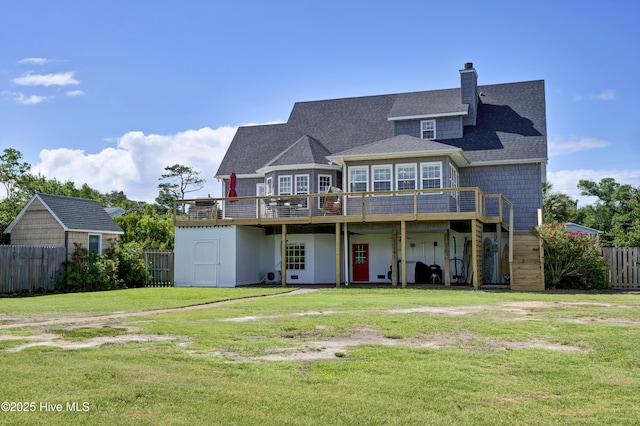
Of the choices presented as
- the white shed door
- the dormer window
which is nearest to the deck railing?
the white shed door

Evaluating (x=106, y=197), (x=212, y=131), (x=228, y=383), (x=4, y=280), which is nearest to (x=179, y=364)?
(x=228, y=383)

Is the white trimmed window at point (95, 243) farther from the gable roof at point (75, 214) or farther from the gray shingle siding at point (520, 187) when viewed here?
the gray shingle siding at point (520, 187)

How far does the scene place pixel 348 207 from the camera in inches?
933

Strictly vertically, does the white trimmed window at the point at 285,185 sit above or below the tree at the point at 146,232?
above

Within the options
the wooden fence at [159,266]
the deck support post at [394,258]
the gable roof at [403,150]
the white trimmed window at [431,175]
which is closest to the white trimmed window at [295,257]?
the gable roof at [403,150]

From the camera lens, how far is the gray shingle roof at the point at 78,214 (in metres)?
25.2

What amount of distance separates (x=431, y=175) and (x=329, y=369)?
18.2 metres

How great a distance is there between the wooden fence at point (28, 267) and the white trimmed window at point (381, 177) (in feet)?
41.9

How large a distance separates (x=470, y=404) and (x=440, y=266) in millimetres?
19763

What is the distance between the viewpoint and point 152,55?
2269 cm

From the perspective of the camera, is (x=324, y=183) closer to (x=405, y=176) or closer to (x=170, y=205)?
(x=405, y=176)

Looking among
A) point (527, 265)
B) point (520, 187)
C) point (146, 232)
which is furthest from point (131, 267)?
point (520, 187)

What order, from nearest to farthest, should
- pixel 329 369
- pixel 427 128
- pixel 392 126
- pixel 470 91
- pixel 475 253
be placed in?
1. pixel 329 369
2. pixel 475 253
3. pixel 427 128
4. pixel 470 91
5. pixel 392 126

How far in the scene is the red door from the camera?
26.1 metres
